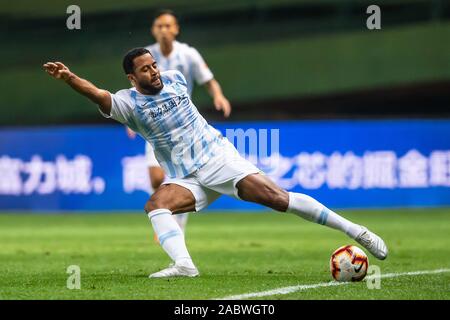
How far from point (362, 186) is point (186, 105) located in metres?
10.3

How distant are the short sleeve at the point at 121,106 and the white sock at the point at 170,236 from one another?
0.77 meters

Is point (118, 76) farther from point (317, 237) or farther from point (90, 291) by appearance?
point (90, 291)

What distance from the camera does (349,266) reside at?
781 cm

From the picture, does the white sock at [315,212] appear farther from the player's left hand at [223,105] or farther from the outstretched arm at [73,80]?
the player's left hand at [223,105]

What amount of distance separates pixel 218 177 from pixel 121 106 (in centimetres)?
94

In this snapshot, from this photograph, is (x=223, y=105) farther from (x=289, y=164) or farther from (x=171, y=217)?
(x=289, y=164)

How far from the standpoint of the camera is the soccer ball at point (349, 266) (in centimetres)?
781

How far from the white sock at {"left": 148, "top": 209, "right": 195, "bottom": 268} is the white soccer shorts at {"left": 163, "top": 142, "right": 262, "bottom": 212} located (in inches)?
13.9

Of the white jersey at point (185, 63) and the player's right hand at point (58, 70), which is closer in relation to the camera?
the player's right hand at point (58, 70)

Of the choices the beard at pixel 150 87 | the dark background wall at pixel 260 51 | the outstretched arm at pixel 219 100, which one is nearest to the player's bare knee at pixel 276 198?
the beard at pixel 150 87

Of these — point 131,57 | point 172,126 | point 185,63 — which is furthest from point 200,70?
point 131,57

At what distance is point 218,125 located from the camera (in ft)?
Result: 61.3

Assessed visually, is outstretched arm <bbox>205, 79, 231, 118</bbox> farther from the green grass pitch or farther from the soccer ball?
the soccer ball
